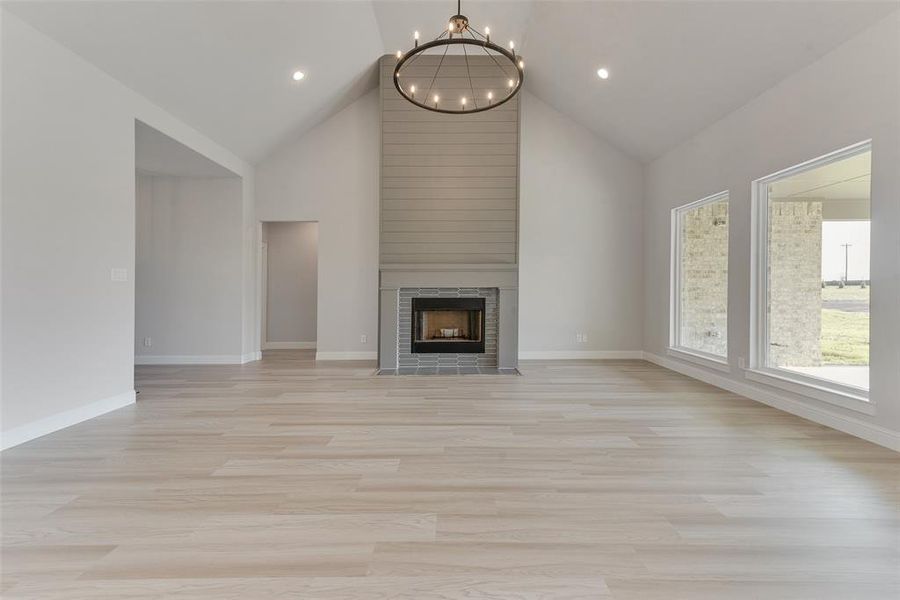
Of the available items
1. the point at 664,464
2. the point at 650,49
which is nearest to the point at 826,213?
the point at 650,49

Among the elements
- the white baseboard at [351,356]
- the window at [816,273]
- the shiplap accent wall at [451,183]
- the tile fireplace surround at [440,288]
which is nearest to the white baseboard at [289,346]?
the white baseboard at [351,356]

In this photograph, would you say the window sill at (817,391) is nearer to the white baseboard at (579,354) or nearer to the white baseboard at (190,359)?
the white baseboard at (579,354)

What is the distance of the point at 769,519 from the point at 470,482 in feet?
4.45

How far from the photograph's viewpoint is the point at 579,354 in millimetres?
6695

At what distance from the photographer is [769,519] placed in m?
2.00

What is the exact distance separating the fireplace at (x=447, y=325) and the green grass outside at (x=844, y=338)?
3599 millimetres

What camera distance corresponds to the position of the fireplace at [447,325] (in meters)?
6.15

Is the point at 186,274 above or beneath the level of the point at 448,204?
Answer: beneath

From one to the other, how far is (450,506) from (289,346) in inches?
251

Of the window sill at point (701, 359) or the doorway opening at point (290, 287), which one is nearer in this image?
the window sill at point (701, 359)

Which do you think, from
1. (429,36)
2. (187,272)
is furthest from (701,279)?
(187,272)

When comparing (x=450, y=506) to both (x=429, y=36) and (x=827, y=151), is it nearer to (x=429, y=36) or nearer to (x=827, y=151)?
(x=827, y=151)

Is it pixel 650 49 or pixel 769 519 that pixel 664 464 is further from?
pixel 650 49

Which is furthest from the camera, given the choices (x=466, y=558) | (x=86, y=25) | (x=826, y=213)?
(x=826, y=213)
